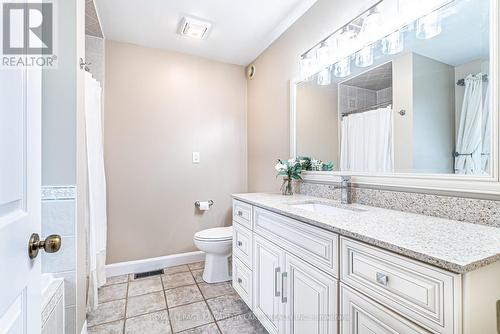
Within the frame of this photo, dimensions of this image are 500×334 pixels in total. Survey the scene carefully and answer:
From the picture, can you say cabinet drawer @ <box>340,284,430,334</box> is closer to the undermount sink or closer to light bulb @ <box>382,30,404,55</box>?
the undermount sink

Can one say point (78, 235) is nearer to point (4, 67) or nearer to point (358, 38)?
point (4, 67)

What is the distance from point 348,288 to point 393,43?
1325 mm

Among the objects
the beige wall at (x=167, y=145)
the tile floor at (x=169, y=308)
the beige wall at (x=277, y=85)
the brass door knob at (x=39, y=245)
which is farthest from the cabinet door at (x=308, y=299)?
the beige wall at (x=167, y=145)

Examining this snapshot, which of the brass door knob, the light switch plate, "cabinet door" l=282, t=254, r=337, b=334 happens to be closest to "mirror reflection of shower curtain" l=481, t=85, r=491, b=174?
"cabinet door" l=282, t=254, r=337, b=334

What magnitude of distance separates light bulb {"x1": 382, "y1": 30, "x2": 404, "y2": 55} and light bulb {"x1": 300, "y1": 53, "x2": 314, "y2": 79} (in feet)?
1.96

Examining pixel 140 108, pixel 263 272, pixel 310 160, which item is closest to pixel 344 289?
pixel 263 272

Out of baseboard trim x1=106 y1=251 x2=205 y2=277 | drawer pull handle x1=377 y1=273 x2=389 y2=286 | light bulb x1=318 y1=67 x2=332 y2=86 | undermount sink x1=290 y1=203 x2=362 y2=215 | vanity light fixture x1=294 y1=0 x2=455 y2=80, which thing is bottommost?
baseboard trim x1=106 y1=251 x2=205 y2=277

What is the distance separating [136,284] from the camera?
2.21 metres

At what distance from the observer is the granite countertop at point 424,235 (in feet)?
2.09

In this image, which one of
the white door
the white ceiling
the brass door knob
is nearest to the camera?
the white door

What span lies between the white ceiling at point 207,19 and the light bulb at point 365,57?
2.19ft

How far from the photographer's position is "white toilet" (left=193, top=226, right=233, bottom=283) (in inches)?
85.6

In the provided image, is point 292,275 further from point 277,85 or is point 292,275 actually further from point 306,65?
point 277,85

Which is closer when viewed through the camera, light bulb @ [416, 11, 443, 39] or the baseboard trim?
light bulb @ [416, 11, 443, 39]
